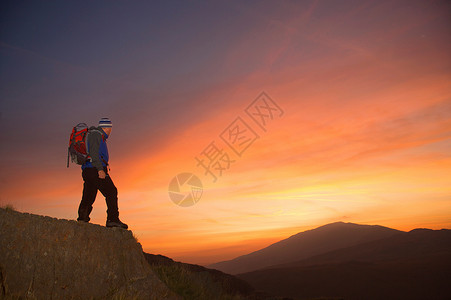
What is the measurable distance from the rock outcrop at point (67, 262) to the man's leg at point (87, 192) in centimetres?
64

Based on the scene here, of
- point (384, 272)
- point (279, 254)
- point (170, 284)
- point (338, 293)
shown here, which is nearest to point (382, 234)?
point (279, 254)

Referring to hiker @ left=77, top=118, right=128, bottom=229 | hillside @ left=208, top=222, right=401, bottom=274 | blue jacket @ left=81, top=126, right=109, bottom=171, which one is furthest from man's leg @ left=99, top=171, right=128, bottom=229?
hillside @ left=208, top=222, right=401, bottom=274

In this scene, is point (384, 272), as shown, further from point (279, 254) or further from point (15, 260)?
point (279, 254)

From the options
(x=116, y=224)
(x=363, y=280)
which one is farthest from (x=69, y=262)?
(x=363, y=280)

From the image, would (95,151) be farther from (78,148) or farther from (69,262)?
(69,262)

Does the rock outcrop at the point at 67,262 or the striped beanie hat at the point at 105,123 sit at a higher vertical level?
the striped beanie hat at the point at 105,123

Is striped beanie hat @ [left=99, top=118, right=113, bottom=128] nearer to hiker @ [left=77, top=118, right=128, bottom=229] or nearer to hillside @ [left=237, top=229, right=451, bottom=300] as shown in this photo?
hiker @ [left=77, top=118, right=128, bottom=229]

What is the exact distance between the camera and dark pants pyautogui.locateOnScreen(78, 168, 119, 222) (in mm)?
6832

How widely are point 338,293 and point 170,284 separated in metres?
21.6

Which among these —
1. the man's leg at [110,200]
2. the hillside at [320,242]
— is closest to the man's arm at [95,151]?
the man's leg at [110,200]

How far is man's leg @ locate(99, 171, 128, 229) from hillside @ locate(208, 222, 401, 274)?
9092cm

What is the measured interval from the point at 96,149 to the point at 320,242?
108727 millimetres

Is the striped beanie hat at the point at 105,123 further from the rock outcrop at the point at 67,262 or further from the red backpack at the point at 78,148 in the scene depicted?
the rock outcrop at the point at 67,262

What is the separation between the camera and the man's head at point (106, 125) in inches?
280
